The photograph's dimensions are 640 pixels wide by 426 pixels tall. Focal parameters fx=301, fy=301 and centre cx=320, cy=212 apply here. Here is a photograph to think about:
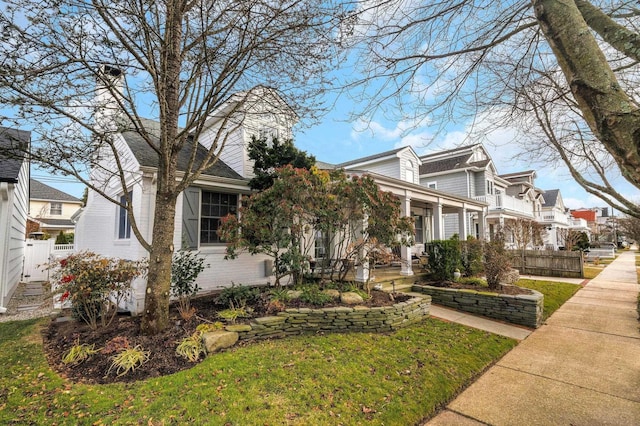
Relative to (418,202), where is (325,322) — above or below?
below

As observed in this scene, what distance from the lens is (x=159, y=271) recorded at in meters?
4.95

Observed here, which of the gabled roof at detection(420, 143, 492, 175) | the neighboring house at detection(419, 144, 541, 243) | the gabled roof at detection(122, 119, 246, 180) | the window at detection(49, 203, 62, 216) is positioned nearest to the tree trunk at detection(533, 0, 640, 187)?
the gabled roof at detection(122, 119, 246, 180)

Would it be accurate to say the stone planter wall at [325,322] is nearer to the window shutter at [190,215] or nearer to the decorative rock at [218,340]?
the decorative rock at [218,340]

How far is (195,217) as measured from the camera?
7824 millimetres

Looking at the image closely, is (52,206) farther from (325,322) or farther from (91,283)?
(325,322)

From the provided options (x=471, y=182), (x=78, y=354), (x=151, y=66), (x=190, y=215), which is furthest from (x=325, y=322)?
(x=471, y=182)

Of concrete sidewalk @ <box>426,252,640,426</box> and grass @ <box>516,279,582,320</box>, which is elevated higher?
grass @ <box>516,279,582,320</box>

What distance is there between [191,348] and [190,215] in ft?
13.5

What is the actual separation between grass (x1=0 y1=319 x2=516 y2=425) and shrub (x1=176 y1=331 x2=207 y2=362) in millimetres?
252

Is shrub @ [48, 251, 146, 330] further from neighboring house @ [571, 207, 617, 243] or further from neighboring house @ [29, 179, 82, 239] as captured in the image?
neighboring house @ [571, 207, 617, 243]

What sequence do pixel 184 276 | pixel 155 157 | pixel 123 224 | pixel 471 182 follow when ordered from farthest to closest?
pixel 471 182 < pixel 123 224 < pixel 155 157 < pixel 184 276

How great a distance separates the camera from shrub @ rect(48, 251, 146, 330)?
17.4 ft

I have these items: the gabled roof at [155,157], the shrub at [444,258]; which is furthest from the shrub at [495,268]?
the gabled roof at [155,157]

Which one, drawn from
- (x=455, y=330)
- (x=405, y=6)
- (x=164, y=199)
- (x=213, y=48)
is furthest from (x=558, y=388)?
(x=213, y=48)
